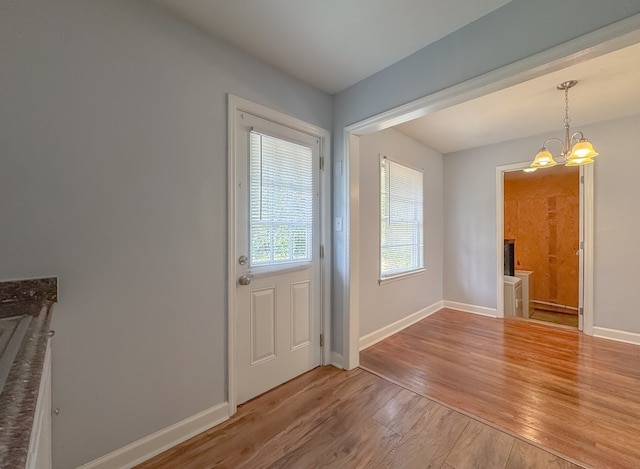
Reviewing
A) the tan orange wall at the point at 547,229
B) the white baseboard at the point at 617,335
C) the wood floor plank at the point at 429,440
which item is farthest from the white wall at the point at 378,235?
the tan orange wall at the point at 547,229

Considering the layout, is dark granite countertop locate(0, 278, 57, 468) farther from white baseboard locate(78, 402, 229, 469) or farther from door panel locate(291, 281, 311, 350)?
door panel locate(291, 281, 311, 350)

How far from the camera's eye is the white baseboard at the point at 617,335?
3.03m

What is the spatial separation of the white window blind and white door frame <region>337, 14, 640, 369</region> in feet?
1.21

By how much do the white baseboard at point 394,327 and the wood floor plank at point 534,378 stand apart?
0.25 ft

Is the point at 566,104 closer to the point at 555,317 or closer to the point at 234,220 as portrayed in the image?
the point at 234,220

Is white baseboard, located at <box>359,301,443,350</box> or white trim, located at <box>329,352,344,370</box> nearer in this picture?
white trim, located at <box>329,352,344,370</box>

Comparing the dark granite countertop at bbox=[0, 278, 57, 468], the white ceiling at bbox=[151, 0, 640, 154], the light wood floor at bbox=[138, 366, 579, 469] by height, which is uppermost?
the white ceiling at bbox=[151, 0, 640, 154]

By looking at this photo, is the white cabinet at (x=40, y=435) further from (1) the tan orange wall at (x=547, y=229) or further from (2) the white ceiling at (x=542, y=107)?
(1) the tan orange wall at (x=547, y=229)

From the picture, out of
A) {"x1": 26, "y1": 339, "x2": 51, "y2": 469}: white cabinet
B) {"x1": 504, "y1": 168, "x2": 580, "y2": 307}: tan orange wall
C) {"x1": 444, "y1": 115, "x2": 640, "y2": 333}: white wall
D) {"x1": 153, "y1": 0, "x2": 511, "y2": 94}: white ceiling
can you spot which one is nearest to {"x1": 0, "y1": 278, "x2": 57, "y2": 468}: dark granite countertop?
{"x1": 26, "y1": 339, "x2": 51, "y2": 469}: white cabinet

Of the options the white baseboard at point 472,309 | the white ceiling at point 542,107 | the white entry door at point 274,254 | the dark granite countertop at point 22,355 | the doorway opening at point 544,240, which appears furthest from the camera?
the doorway opening at point 544,240

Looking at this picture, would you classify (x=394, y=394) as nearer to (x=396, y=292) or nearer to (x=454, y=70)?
(x=396, y=292)

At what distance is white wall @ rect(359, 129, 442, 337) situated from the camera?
2986 millimetres

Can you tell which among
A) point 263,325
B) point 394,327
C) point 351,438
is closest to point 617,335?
point 394,327

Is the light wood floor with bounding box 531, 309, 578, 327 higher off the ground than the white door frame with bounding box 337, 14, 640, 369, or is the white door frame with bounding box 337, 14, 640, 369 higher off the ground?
the white door frame with bounding box 337, 14, 640, 369
